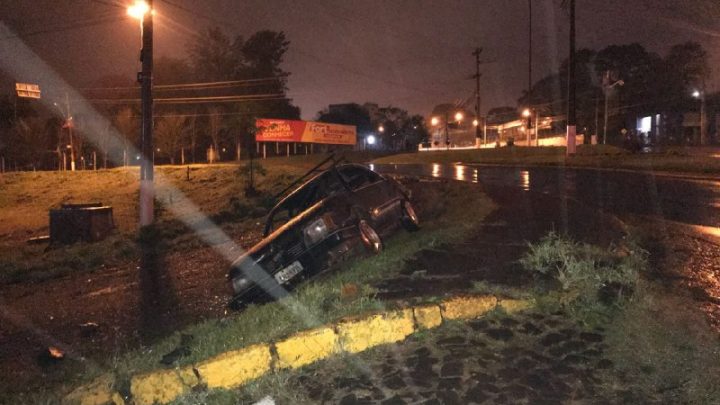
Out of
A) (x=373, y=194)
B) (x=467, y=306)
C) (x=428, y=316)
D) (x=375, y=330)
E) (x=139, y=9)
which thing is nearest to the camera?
(x=375, y=330)

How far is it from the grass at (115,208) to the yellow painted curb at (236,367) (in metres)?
6.87

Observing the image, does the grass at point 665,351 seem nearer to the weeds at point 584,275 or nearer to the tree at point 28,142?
the weeds at point 584,275

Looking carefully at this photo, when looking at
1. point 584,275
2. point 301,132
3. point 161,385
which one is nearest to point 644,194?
point 584,275

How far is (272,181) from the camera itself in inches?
945

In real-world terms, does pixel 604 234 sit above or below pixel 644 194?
below

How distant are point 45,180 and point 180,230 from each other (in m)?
23.5

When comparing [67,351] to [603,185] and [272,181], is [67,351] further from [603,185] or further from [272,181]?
[272,181]

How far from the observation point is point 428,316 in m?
4.73

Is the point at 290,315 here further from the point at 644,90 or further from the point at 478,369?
the point at 644,90

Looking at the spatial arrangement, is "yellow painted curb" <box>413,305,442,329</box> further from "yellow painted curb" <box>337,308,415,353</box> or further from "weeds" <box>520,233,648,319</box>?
"weeds" <box>520,233,648,319</box>

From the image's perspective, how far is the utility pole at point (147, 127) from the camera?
14352 mm

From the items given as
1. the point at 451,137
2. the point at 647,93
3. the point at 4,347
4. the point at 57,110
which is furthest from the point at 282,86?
the point at 4,347

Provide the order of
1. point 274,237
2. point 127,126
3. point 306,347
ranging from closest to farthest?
point 306,347 → point 274,237 → point 127,126

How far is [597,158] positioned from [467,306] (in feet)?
81.2
